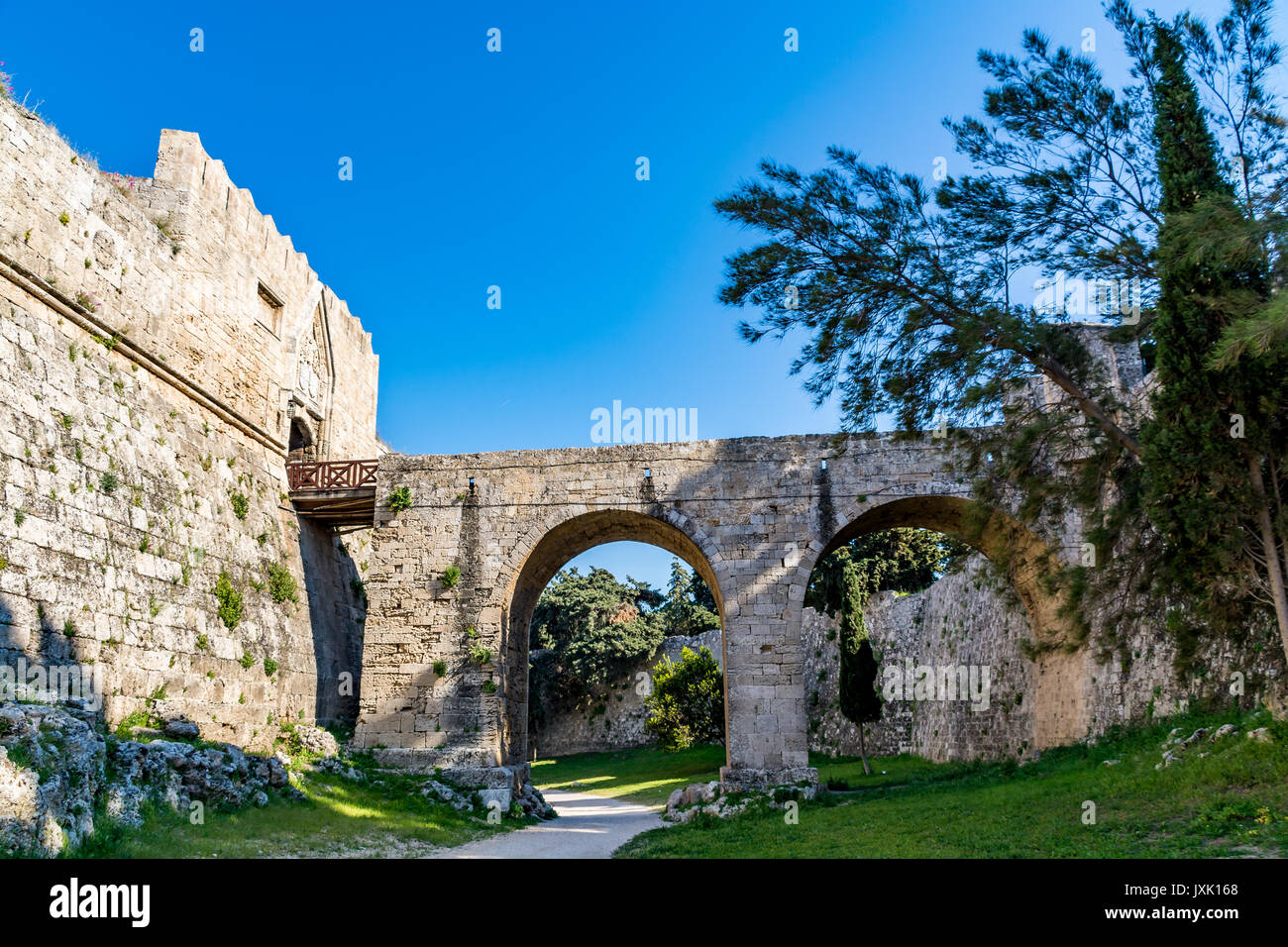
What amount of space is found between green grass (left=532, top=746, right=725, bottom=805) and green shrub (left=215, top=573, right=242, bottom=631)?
10.1 metres

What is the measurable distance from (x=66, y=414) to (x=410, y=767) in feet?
24.6

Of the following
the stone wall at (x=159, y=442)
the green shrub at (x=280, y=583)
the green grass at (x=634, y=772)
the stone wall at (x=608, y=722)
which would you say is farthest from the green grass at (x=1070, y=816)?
the stone wall at (x=608, y=722)

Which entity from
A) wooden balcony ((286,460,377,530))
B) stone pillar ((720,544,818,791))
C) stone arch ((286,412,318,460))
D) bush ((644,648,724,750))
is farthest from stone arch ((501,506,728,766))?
bush ((644,648,724,750))

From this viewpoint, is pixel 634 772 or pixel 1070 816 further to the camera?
pixel 634 772

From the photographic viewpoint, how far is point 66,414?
10.8 metres

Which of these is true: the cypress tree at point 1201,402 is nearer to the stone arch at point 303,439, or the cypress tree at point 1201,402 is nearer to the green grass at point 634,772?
the green grass at point 634,772

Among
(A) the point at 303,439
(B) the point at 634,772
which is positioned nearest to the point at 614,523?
(A) the point at 303,439

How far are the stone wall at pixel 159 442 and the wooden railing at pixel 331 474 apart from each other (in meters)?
0.29

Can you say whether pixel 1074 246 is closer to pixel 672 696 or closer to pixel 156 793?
pixel 156 793

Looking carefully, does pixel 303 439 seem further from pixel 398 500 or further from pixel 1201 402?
pixel 1201 402

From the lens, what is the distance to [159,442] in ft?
41.9

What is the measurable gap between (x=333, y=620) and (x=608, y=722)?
18.4 metres

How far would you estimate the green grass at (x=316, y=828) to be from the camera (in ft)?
24.2
